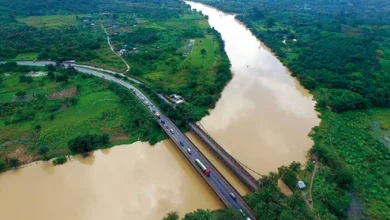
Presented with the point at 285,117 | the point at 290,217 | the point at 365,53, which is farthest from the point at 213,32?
the point at 290,217

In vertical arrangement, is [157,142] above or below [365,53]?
below

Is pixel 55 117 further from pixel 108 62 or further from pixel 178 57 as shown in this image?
pixel 178 57

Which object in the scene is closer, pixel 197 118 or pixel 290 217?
pixel 290 217

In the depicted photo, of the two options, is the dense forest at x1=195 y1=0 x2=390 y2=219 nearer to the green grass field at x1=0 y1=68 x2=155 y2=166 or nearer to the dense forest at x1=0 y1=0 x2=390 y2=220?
the dense forest at x1=0 y1=0 x2=390 y2=220

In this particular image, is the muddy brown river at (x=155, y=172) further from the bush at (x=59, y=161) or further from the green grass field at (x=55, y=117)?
the green grass field at (x=55, y=117)

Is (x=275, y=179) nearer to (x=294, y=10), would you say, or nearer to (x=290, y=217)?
(x=290, y=217)

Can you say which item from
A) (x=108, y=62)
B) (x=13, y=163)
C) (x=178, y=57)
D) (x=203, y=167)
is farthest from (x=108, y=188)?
(x=178, y=57)

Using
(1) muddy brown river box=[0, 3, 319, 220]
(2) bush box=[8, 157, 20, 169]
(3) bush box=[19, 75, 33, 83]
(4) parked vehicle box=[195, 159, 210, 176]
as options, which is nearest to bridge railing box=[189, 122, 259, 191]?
(1) muddy brown river box=[0, 3, 319, 220]

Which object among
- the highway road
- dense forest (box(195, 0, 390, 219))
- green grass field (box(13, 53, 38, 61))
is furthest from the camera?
green grass field (box(13, 53, 38, 61))
